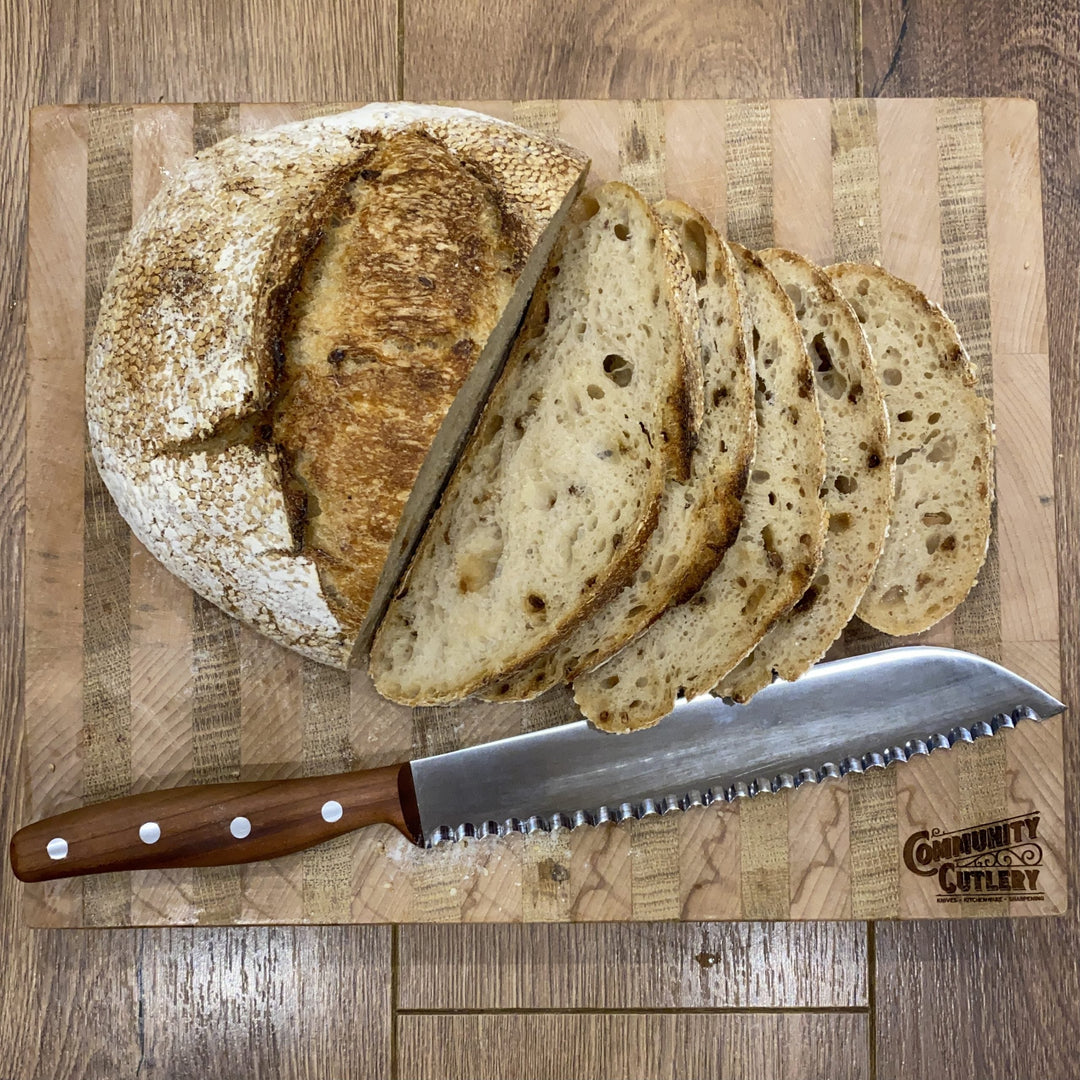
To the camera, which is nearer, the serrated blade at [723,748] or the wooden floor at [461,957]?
the serrated blade at [723,748]

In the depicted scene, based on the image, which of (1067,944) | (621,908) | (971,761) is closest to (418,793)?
(621,908)

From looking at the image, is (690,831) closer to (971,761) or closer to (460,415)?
(971,761)

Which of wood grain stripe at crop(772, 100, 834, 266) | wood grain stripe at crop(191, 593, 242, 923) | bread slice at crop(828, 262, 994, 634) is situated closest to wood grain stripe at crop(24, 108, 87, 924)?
wood grain stripe at crop(191, 593, 242, 923)

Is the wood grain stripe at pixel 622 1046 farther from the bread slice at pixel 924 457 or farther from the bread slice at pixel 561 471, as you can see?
the bread slice at pixel 924 457

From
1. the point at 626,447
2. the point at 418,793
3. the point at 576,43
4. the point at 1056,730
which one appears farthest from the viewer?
the point at 576,43

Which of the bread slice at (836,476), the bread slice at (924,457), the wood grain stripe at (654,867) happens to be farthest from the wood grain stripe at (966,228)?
the wood grain stripe at (654,867)

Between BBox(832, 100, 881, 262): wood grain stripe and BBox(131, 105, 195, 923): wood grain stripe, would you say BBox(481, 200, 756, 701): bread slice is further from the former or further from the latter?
BBox(131, 105, 195, 923): wood grain stripe

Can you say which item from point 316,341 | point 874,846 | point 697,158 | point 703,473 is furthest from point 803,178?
point 874,846
